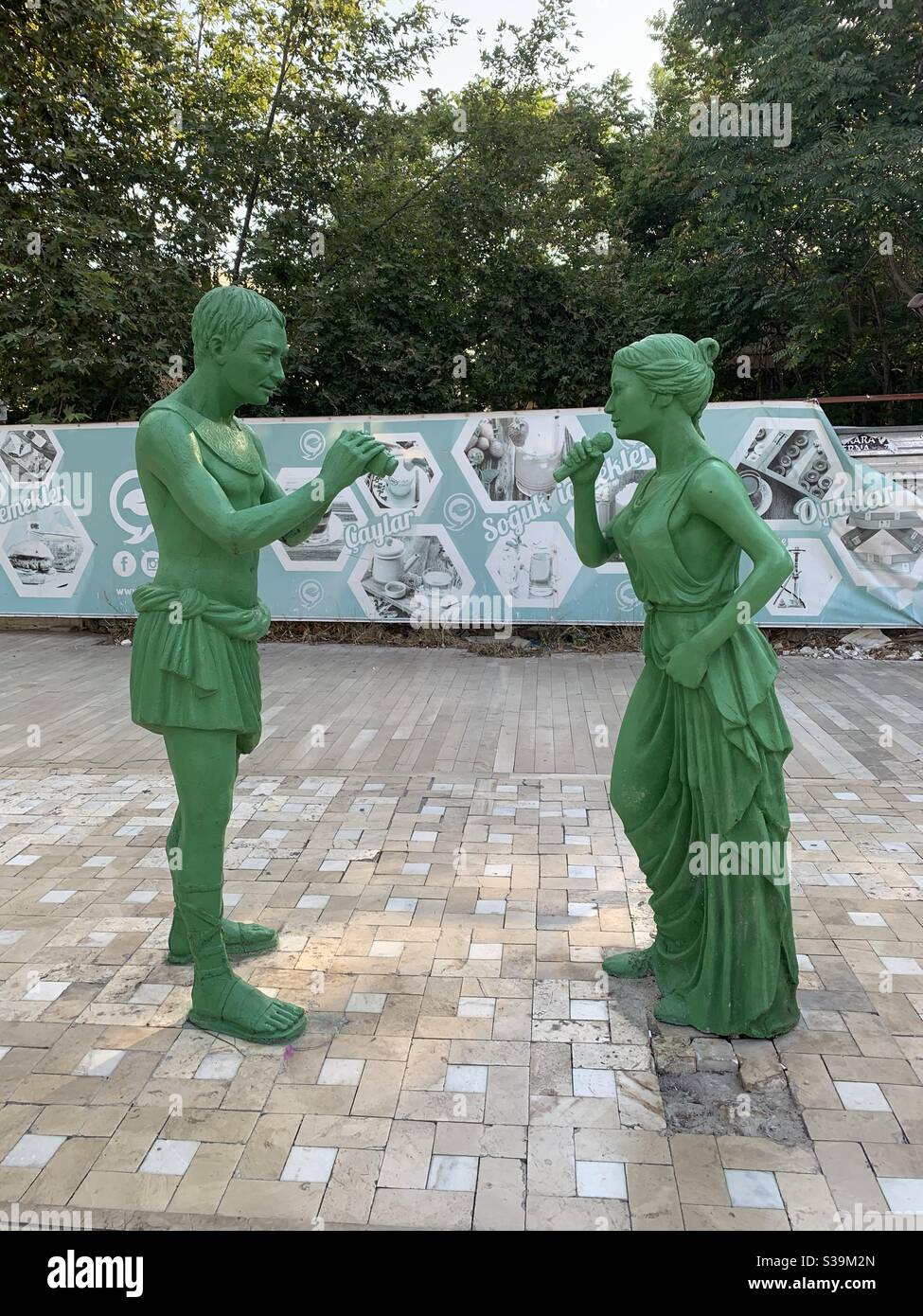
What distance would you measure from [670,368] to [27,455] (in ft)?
30.2

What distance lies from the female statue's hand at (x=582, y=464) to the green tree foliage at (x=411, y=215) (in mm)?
8344

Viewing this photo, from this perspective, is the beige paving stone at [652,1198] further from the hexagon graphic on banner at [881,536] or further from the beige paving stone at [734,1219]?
the hexagon graphic on banner at [881,536]

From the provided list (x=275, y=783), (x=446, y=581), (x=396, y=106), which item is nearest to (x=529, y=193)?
(x=396, y=106)

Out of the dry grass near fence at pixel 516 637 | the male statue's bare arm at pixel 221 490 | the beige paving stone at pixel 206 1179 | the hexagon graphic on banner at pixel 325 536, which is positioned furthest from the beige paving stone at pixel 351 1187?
the hexagon graphic on banner at pixel 325 536

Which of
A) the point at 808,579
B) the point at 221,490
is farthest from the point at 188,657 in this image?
the point at 808,579

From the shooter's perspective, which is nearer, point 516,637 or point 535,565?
point 535,565

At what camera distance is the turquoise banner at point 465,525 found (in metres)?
9.10

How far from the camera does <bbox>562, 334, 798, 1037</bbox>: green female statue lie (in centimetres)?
296

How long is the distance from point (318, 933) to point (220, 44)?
12.2 metres

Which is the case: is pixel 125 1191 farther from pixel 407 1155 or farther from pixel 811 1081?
pixel 811 1081

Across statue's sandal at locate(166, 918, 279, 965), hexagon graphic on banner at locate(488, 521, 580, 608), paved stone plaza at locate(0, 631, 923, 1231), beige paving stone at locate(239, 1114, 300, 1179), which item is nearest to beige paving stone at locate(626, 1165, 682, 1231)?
paved stone plaza at locate(0, 631, 923, 1231)

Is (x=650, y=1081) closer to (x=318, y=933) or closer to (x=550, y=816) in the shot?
(x=318, y=933)

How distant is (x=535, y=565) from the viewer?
31.3ft

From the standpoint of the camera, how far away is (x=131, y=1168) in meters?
2.59
